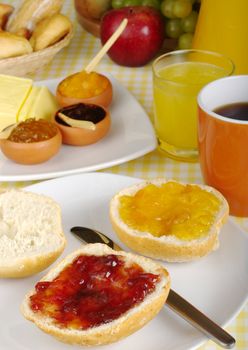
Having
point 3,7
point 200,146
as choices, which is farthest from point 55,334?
point 3,7

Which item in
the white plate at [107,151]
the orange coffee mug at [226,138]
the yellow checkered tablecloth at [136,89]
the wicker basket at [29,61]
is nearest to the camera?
the yellow checkered tablecloth at [136,89]

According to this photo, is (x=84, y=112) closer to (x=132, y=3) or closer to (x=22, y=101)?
(x=22, y=101)

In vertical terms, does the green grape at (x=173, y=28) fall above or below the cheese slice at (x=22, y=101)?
above

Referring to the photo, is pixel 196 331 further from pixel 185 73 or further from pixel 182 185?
pixel 185 73

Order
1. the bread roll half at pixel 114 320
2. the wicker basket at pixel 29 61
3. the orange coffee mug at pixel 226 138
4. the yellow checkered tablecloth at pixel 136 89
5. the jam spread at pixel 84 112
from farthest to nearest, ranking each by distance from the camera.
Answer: the wicker basket at pixel 29 61 < the jam spread at pixel 84 112 < the orange coffee mug at pixel 226 138 < the yellow checkered tablecloth at pixel 136 89 < the bread roll half at pixel 114 320

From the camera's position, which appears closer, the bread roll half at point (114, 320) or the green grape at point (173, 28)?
the bread roll half at point (114, 320)

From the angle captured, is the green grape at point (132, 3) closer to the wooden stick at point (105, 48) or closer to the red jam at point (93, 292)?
the wooden stick at point (105, 48)

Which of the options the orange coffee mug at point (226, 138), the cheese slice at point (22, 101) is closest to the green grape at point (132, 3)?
the cheese slice at point (22, 101)
